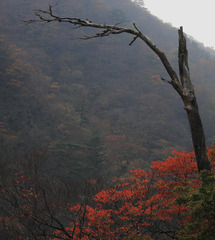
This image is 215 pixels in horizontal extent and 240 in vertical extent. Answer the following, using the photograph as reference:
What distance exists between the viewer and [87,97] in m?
43.7

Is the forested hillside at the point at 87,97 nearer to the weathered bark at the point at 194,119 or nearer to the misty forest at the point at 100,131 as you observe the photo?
the misty forest at the point at 100,131

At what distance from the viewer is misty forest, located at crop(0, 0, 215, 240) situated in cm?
499

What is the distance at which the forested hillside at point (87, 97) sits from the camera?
84.3ft

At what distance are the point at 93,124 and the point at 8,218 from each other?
23.3m

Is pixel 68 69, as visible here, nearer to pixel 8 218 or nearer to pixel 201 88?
pixel 201 88

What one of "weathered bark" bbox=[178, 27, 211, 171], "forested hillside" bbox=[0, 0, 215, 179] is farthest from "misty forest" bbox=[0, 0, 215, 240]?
"forested hillside" bbox=[0, 0, 215, 179]

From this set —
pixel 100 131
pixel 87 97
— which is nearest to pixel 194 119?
pixel 100 131

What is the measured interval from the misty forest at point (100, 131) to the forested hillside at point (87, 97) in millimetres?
211

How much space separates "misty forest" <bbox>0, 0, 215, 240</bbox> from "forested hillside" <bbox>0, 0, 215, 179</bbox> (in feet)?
0.69

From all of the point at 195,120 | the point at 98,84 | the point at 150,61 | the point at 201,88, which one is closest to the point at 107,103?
the point at 98,84

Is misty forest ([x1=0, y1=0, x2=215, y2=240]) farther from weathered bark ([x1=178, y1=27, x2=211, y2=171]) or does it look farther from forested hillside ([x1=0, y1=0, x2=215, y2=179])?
forested hillside ([x1=0, y1=0, x2=215, y2=179])

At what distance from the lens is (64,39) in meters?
57.8

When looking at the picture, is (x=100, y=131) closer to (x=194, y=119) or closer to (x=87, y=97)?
(x=87, y=97)

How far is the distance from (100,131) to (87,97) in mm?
11658
